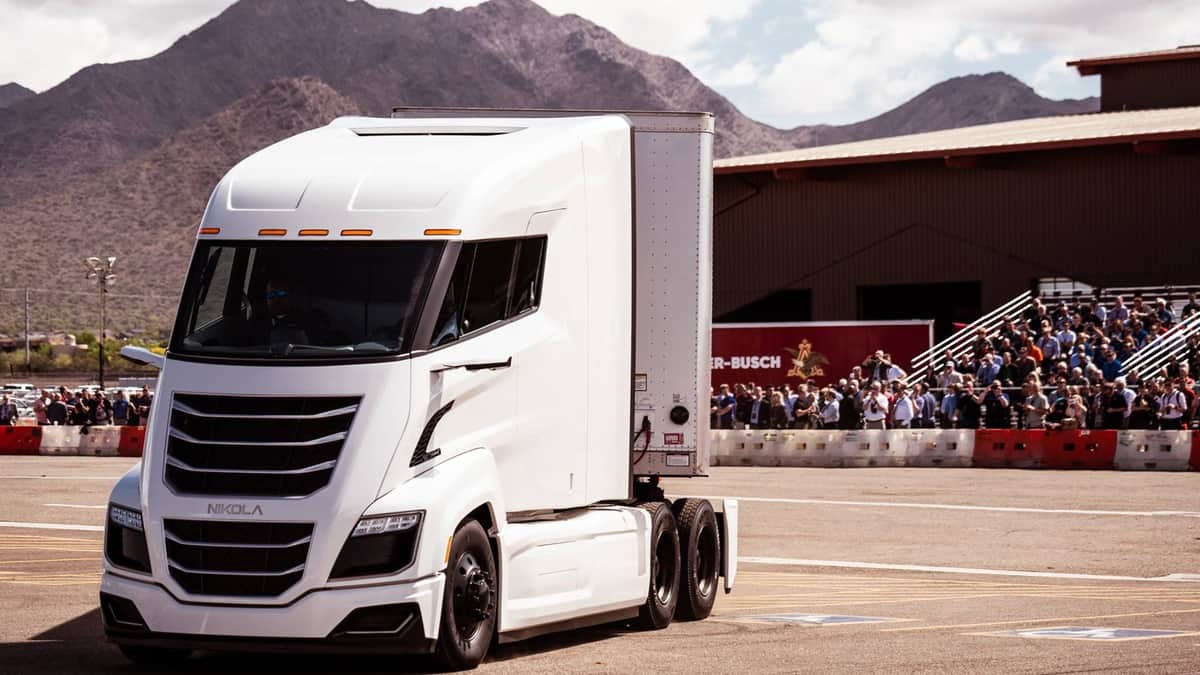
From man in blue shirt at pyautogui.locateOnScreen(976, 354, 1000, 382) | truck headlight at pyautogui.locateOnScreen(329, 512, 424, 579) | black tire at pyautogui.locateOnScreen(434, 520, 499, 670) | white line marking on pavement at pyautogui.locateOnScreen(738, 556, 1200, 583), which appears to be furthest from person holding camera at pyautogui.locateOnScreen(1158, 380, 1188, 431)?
truck headlight at pyautogui.locateOnScreen(329, 512, 424, 579)

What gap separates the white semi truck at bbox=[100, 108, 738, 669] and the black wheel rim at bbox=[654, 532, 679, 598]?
0.47 m

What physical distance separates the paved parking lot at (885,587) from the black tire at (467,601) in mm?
319

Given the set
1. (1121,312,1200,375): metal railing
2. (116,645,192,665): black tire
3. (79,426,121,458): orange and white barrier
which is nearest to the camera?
(116,645,192,665): black tire

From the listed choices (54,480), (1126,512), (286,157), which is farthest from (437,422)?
(54,480)

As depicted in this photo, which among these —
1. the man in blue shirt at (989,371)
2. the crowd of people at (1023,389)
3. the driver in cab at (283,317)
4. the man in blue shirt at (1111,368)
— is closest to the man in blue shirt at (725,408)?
the crowd of people at (1023,389)

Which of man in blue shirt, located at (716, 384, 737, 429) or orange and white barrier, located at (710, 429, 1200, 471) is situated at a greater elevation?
man in blue shirt, located at (716, 384, 737, 429)

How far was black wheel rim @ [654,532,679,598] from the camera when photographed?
12680 millimetres

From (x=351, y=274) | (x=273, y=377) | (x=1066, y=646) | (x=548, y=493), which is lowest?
(x=1066, y=646)

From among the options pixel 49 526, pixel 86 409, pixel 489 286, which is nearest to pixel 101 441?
pixel 86 409

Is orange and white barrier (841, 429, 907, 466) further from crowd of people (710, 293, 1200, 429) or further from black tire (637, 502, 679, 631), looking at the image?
black tire (637, 502, 679, 631)

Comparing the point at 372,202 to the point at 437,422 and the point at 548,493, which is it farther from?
the point at 548,493

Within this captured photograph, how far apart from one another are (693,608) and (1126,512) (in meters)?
11.7

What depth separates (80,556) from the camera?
1772 cm

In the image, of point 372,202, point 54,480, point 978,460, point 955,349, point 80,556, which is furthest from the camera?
point 955,349
